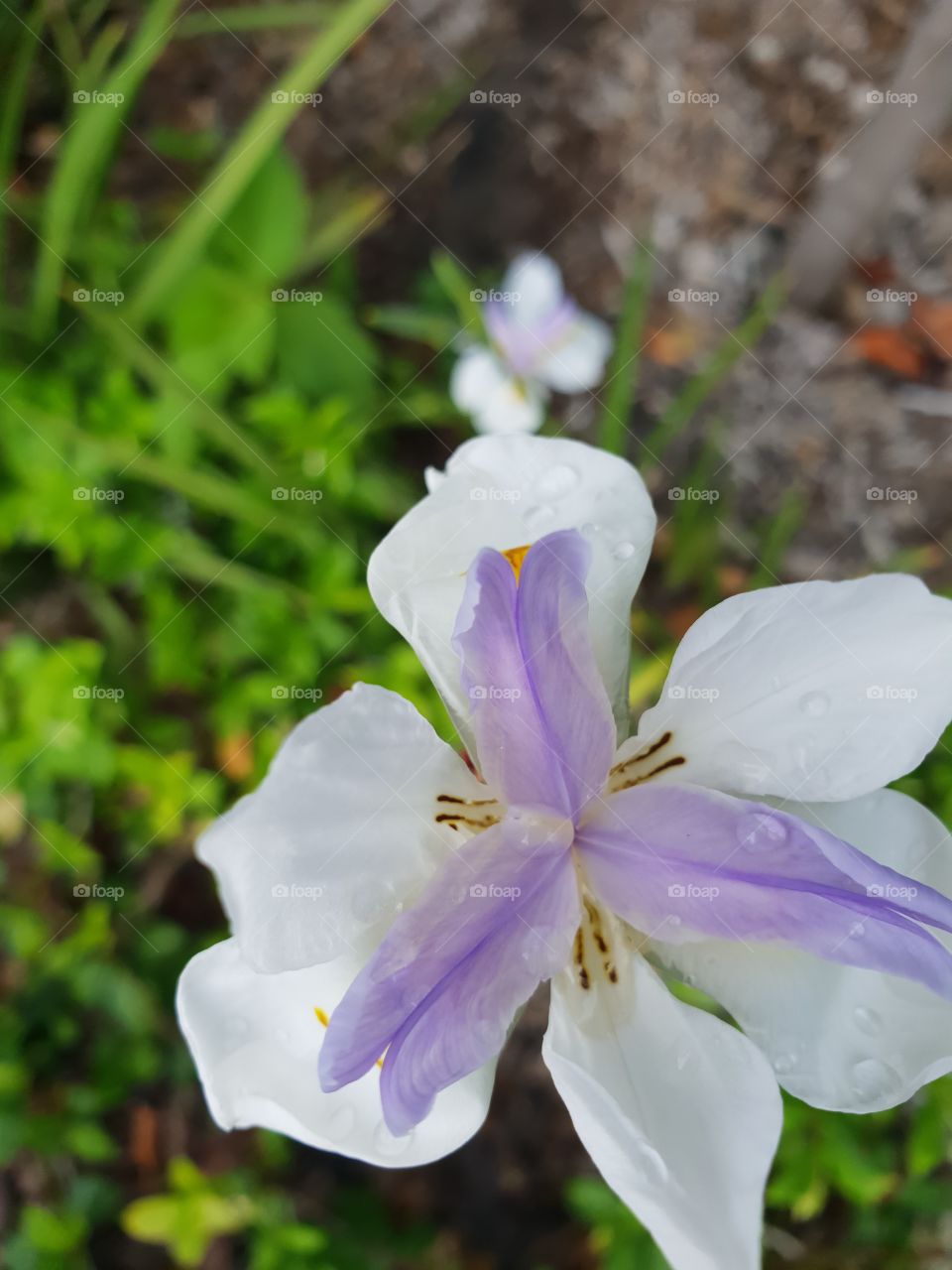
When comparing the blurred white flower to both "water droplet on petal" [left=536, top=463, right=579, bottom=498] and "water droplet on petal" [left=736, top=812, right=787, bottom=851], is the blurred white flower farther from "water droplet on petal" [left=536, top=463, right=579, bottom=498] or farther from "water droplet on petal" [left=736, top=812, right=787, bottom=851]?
"water droplet on petal" [left=736, top=812, right=787, bottom=851]

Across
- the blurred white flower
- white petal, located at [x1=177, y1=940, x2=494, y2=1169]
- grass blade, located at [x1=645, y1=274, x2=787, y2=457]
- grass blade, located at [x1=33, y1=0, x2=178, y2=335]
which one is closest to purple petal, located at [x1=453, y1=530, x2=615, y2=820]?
white petal, located at [x1=177, y1=940, x2=494, y2=1169]

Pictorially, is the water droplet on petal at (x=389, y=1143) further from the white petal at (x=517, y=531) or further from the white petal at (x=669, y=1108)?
the white petal at (x=517, y=531)

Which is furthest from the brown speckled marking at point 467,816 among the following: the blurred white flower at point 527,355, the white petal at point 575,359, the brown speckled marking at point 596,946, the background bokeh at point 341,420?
the white petal at point 575,359

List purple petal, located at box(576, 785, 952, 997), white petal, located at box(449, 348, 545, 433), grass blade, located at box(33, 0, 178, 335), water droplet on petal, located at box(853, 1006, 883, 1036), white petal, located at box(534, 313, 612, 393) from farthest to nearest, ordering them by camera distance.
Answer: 1. white petal, located at box(534, 313, 612, 393)
2. white petal, located at box(449, 348, 545, 433)
3. grass blade, located at box(33, 0, 178, 335)
4. water droplet on petal, located at box(853, 1006, 883, 1036)
5. purple petal, located at box(576, 785, 952, 997)

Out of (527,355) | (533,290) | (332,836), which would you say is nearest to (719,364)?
(527,355)

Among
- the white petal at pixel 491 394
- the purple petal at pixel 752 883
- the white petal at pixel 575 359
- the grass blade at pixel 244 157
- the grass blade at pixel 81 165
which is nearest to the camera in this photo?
the purple petal at pixel 752 883

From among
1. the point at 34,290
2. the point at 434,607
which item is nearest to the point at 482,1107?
the point at 434,607

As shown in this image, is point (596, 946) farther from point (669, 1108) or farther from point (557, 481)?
point (557, 481)
